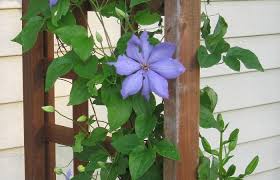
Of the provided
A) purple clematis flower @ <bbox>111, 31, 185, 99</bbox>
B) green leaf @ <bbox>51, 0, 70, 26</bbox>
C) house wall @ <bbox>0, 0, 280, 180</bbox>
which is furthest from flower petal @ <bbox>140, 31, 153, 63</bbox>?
house wall @ <bbox>0, 0, 280, 180</bbox>

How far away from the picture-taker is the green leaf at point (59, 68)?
4.82ft

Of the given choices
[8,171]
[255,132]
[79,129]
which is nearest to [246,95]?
[255,132]

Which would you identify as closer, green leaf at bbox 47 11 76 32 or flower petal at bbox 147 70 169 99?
flower petal at bbox 147 70 169 99

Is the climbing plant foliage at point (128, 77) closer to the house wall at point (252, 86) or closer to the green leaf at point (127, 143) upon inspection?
the green leaf at point (127, 143)

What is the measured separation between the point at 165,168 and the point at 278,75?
2.05 m

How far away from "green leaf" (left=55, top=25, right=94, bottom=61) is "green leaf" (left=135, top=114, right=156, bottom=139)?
0.17 meters

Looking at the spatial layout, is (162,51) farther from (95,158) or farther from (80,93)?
(95,158)

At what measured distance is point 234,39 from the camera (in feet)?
10.1

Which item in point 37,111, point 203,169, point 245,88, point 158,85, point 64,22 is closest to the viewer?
point 158,85

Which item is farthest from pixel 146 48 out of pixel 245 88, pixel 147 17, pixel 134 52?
pixel 245 88

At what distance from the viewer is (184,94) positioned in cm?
137

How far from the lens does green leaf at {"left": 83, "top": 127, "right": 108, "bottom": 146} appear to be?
156 cm

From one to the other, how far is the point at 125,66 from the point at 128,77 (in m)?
0.02

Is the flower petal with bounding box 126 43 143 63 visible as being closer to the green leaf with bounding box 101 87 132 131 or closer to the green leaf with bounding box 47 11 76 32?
the green leaf with bounding box 101 87 132 131
